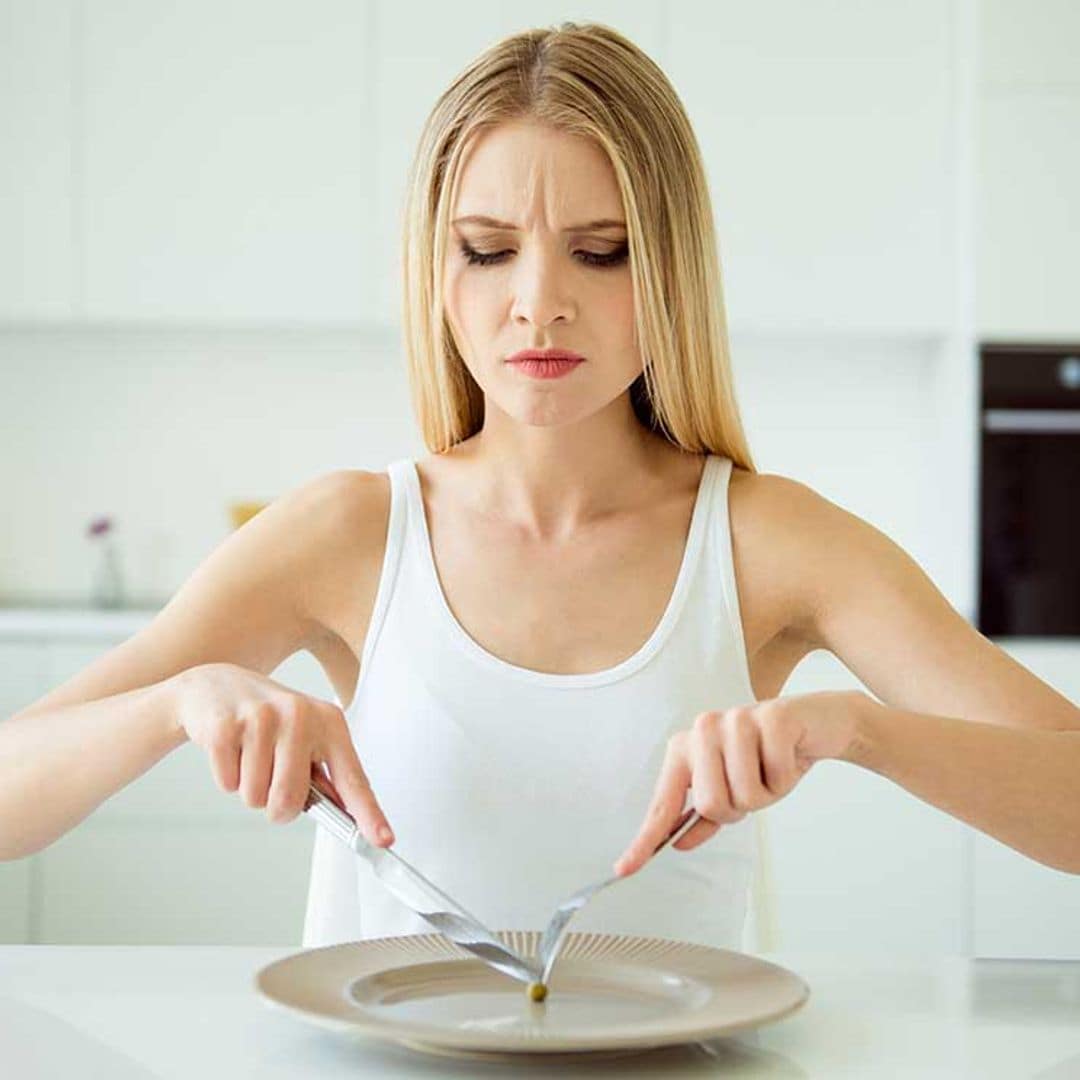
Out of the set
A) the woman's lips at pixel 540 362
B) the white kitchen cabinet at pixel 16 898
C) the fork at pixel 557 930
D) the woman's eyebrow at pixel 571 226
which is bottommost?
the white kitchen cabinet at pixel 16 898

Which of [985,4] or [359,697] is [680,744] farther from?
[985,4]

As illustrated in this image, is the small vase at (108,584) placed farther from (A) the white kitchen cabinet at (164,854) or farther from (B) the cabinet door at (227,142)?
(B) the cabinet door at (227,142)

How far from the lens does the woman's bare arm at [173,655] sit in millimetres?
1254

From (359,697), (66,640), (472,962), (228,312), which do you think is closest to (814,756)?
(472,962)

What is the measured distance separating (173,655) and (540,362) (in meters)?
0.37

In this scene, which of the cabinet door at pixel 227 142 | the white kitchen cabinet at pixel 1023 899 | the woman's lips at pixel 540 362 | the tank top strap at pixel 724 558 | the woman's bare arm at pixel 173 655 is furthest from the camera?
the cabinet door at pixel 227 142

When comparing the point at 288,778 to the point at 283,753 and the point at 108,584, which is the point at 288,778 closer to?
the point at 283,753

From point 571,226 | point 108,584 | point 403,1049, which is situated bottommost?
point 403,1049

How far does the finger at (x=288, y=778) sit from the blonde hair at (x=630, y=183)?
50cm

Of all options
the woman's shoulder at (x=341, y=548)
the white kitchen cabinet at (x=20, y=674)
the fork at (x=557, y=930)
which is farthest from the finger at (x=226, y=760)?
the white kitchen cabinet at (x=20, y=674)

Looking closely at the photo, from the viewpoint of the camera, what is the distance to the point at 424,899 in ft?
3.55

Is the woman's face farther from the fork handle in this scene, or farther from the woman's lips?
the fork handle

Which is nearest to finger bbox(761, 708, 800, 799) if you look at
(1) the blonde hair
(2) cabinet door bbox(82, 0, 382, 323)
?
(1) the blonde hair

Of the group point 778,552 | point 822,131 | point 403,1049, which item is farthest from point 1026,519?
point 403,1049
